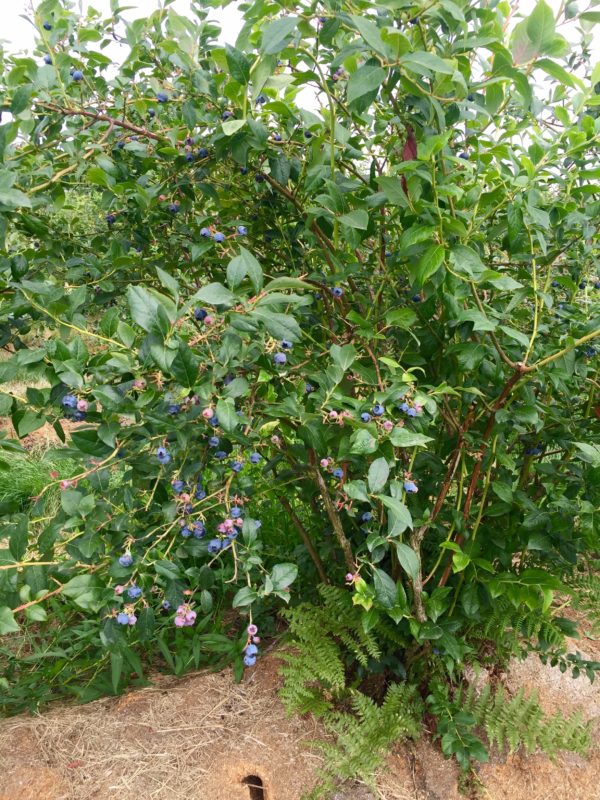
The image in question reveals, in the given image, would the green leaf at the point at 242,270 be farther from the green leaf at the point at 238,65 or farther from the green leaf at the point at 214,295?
the green leaf at the point at 238,65

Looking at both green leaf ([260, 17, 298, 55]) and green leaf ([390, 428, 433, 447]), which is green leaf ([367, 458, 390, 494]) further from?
green leaf ([260, 17, 298, 55])

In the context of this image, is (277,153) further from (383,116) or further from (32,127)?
(32,127)

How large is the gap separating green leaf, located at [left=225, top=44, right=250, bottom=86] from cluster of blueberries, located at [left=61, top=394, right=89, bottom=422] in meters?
0.60

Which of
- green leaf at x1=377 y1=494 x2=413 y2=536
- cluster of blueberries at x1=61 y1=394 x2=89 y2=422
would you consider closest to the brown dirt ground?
green leaf at x1=377 y1=494 x2=413 y2=536

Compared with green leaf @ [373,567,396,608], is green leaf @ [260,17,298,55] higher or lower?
higher

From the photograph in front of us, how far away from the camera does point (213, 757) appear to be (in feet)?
5.65

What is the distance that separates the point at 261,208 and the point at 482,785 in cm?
158

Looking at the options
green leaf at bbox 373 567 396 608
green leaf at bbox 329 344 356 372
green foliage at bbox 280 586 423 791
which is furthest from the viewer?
green foliage at bbox 280 586 423 791

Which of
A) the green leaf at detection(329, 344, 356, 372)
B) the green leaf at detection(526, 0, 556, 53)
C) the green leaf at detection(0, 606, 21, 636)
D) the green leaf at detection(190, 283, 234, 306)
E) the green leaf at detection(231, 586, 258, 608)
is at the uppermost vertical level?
the green leaf at detection(526, 0, 556, 53)

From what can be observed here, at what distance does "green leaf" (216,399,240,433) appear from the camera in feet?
3.19

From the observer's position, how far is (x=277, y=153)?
1403 millimetres

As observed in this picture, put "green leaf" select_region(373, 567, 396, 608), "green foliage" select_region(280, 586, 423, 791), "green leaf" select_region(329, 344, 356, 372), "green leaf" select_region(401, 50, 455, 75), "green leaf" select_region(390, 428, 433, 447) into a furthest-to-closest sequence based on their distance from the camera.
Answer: "green foliage" select_region(280, 586, 423, 791)
"green leaf" select_region(373, 567, 396, 608)
"green leaf" select_region(329, 344, 356, 372)
"green leaf" select_region(390, 428, 433, 447)
"green leaf" select_region(401, 50, 455, 75)

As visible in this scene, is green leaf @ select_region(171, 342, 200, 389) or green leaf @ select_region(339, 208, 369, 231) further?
green leaf @ select_region(339, 208, 369, 231)

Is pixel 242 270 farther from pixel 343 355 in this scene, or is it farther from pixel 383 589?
pixel 383 589
